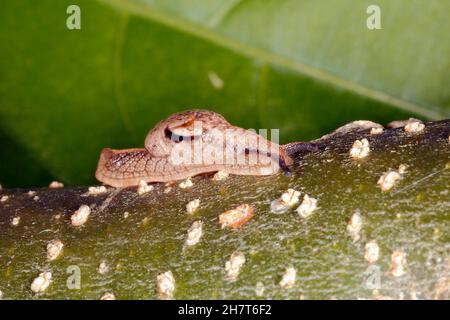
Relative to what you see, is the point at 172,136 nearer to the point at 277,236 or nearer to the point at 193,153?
the point at 193,153

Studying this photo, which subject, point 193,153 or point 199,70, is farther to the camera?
point 199,70

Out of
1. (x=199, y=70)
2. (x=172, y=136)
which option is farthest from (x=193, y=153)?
(x=199, y=70)

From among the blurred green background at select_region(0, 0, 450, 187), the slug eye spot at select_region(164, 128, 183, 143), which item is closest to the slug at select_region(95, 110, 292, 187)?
the slug eye spot at select_region(164, 128, 183, 143)

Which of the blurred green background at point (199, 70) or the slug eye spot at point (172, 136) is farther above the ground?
the blurred green background at point (199, 70)

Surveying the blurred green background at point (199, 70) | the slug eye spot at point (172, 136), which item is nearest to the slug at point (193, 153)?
the slug eye spot at point (172, 136)

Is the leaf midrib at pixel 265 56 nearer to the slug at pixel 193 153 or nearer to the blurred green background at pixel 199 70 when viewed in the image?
the blurred green background at pixel 199 70

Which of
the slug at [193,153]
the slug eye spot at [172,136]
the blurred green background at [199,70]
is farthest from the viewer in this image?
the blurred green background at [199,70]

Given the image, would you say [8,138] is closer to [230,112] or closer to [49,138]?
[49,138]
